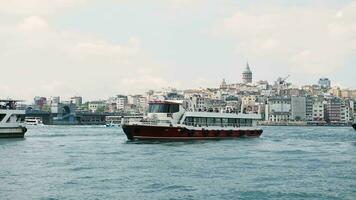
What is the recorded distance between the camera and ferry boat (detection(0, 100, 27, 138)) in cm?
7956

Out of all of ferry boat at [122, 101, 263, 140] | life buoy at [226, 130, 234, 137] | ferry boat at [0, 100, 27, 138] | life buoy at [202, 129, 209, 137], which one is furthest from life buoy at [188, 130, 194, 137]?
ferry boat at [0, 100, 27, 138]

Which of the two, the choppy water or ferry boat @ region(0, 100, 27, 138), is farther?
ferry boat @ region(0, 100, 27, 138)

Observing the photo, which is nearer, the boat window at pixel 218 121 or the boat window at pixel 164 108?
the boat window at pixel 164 108

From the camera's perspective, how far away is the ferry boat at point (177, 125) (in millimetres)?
70875

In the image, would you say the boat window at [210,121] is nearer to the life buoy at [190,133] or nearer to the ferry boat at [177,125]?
the ferry boat at [177,125]

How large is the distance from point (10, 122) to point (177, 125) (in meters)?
24.6

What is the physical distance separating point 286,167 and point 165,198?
634 inches

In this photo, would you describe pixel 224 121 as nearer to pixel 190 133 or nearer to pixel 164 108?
pixel 190 133

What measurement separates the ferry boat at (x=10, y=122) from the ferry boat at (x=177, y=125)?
1776 cm

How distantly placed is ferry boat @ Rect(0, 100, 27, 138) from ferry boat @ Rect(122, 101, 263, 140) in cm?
1776

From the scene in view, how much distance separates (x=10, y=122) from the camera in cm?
8106

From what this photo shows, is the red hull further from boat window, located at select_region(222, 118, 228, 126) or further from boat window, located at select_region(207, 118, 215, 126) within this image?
boat window, located at select_region(222, 118, 228, 126)

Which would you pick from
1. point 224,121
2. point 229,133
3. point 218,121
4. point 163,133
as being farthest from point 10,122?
point 229,133

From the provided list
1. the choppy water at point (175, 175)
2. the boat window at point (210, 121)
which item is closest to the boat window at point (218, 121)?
the boat window at point (210, 121)
